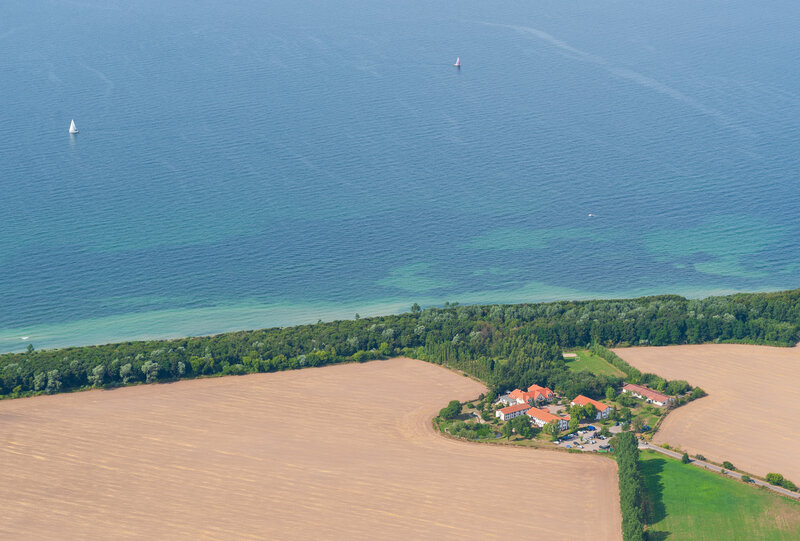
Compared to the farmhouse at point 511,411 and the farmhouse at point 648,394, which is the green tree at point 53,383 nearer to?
the farmhouse at point 511,411

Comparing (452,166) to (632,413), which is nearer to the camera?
(632,413)

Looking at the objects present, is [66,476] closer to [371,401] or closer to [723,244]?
[371,401]

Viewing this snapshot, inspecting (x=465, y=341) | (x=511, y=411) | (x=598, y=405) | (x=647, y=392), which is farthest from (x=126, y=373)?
(x=647, y=392)

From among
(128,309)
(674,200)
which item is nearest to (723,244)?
(674,200)

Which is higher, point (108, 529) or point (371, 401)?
point (371, 401)

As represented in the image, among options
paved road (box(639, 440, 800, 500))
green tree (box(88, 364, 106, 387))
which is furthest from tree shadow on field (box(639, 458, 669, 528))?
green tree (box(88, 364, 106, 387))
